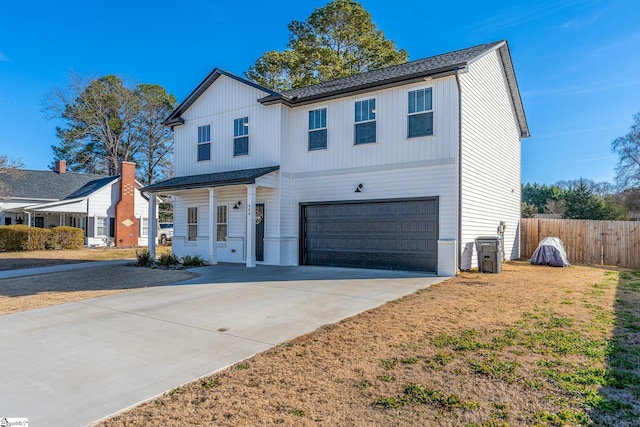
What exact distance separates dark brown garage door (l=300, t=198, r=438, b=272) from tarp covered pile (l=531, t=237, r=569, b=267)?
536cm

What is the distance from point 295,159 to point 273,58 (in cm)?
1672

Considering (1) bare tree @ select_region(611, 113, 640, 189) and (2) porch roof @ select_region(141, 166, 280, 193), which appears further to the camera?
Result: (1) bare tree @ select_region(611, 113, 640, 189)

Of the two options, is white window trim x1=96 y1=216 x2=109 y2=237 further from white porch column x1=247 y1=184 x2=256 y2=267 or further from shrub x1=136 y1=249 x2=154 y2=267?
white porch column x1=247 y1=184 x2=256 y2=267

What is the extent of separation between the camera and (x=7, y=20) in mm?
18203

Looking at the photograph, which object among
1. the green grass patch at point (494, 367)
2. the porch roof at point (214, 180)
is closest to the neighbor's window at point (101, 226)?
the porch roof at point (214, 180)

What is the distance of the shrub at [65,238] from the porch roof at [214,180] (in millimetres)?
10108

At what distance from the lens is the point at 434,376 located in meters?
3.72

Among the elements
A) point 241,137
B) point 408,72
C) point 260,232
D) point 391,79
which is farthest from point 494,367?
point 241,137

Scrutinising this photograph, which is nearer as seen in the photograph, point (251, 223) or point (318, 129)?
point (251, 223)

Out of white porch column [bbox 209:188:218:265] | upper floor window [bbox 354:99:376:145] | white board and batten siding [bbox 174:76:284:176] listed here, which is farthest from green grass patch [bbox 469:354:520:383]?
white porch column [bbox 209:188:218:265]

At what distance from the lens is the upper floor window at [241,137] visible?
14359 mm

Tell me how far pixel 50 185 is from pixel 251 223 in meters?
22.2

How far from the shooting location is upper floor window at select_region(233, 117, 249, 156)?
47.1ft

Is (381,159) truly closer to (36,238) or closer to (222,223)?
(222,223)
